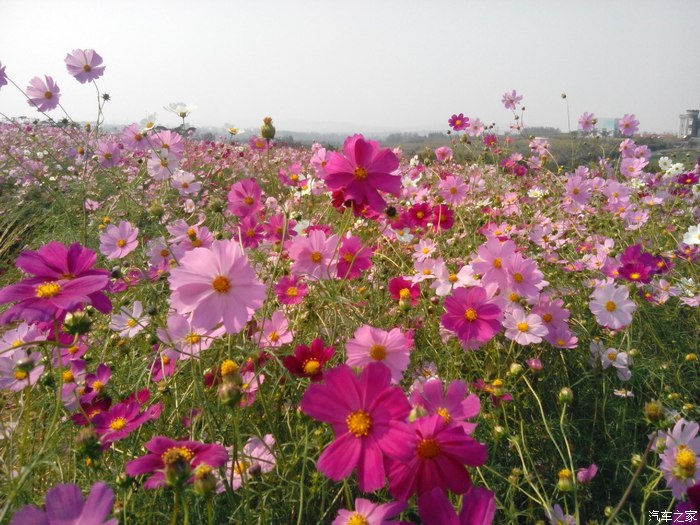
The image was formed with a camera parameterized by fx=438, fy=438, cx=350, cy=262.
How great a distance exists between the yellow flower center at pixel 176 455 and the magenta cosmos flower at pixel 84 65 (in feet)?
5.87

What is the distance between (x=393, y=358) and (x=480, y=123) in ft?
9.30

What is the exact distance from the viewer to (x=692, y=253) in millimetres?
1682

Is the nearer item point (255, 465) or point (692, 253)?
point (255, 465)

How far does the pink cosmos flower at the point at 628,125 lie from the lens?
306cm

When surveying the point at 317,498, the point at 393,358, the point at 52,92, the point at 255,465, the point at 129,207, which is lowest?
the point at 317,498

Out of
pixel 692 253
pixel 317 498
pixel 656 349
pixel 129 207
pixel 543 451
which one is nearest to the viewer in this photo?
pixel 317 498

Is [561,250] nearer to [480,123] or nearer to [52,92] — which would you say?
[480,123]

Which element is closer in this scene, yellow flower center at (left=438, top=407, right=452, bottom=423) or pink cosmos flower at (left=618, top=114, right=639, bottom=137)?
yellow flower center at (left=438, top=407, right=452, bottom=423)

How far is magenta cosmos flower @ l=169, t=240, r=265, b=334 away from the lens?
0.65 meters

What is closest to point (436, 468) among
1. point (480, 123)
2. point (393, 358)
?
point (393, 358)

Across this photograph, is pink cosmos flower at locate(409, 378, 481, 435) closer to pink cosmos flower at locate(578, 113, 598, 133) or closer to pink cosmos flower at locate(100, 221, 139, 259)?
pink cosmos flower at locate(100, 221, 139, 259)

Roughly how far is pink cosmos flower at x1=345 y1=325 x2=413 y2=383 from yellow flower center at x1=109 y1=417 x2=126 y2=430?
41 centimetres

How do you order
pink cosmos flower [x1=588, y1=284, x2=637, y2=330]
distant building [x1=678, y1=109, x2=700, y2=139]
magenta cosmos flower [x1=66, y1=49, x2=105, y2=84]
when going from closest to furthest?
pink cosmos flower [x1=588, y1=284, x2=637, y2=330] < magenta cosmos flower [x1=66, y1=49, x2=105, y2=84] < distant building [x1=678, y1=109, x2=700, y2=139]

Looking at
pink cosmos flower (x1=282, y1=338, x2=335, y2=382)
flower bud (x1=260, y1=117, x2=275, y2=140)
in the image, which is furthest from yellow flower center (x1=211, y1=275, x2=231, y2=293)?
flower bud (x1=260, y1=117, x2=275, y2=140)
